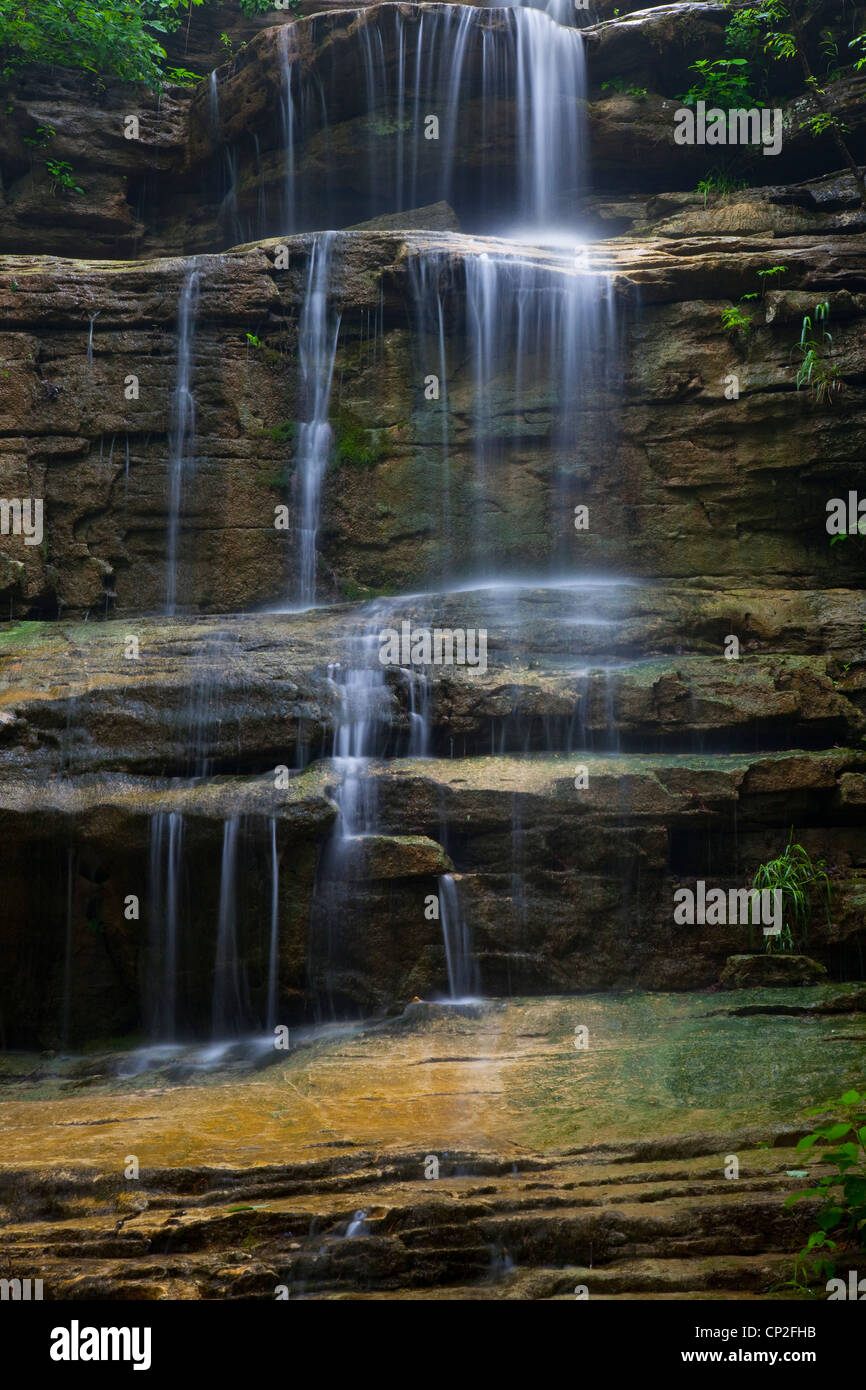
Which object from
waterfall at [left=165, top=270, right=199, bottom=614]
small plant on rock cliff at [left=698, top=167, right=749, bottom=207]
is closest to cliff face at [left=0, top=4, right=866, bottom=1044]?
waterfall at [left=165, top=270, right=199, bottom=614]

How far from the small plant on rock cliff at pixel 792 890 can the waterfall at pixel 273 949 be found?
3.56 m

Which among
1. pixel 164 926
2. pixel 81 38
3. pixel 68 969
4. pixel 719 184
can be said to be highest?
pixel 81 38

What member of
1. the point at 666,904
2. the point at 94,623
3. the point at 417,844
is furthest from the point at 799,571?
the point at 94,623

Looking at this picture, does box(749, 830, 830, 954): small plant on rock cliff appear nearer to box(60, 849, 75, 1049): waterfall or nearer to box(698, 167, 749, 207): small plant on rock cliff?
box(60, 849, 75, 1049): waterfall

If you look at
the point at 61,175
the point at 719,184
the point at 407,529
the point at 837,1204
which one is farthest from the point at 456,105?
the point at 837,1204

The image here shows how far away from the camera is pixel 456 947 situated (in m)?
8.41

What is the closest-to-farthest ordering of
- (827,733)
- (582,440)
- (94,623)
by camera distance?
(827,733)
(94,623)
(582,440)

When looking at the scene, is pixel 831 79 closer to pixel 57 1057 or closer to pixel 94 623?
pixel 94 623

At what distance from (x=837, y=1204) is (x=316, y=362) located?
10.2m

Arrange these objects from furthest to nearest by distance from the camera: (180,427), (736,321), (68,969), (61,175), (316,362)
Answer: (61,175), (316,362), (180,427), (736,321), (68,969)

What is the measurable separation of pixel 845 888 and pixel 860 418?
523 centimetres

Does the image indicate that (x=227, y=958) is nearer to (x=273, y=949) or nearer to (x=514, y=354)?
(x=273, y=949)

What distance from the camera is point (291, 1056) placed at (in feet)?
25.1

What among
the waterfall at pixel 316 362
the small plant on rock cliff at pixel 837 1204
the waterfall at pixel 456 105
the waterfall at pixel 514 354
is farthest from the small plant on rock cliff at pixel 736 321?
the small plant on rock cliff at pixel 837 1204
